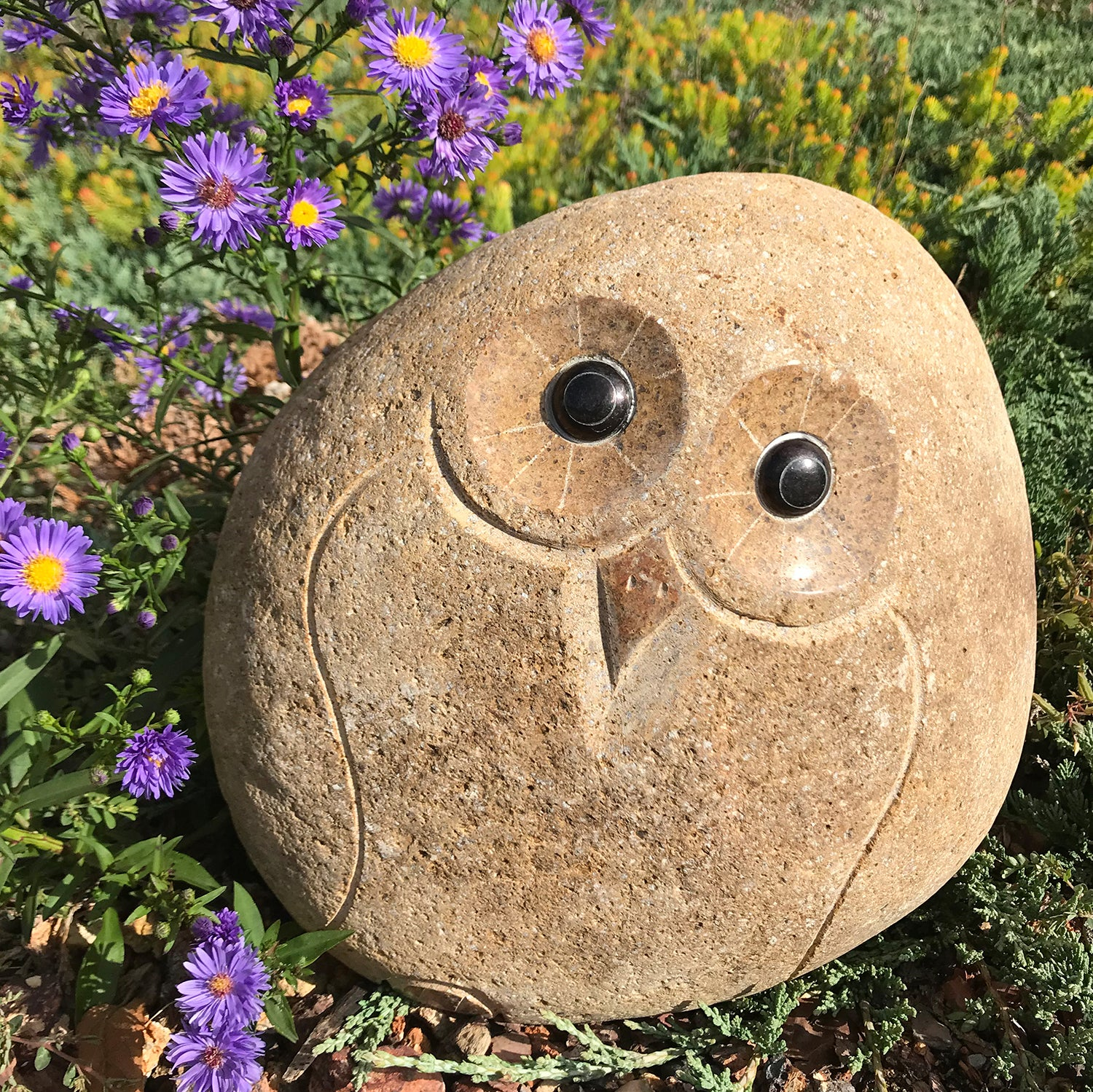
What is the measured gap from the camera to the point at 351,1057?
6.51 feet

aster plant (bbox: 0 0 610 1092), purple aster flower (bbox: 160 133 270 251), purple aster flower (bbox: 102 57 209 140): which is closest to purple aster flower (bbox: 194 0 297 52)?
aster plant (bbox: 0 0 610 1092)

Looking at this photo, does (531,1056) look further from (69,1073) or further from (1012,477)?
(1012,477)

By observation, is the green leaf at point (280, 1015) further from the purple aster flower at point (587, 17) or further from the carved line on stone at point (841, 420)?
the purple aster flower at point (587, 17)

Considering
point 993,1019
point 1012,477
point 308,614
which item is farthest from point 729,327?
point 993,1019

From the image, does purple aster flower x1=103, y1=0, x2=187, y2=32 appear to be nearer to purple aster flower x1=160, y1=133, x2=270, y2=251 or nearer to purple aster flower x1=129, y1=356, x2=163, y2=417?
purple aster flower x1=160, y1=133, x2=270, y2=251

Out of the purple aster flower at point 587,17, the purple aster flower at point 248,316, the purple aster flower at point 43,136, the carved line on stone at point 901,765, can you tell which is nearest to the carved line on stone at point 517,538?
the carved line on stone at point 901,765

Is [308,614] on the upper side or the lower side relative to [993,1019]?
upper

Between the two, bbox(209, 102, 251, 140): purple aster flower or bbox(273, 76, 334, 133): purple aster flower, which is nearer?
bbox(273, 76, 334, 133): purple aster flower

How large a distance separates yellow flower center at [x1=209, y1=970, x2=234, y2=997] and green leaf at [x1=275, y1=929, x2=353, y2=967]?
164 mm

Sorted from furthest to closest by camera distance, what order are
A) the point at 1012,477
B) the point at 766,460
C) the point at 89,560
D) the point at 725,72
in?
1. the point at 725,72
2. the point at 1012,477
3. the point at 89,560
4. the point at 766,460

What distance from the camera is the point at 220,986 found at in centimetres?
166

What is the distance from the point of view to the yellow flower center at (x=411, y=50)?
201 centimetres

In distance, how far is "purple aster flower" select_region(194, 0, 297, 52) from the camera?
1.82m

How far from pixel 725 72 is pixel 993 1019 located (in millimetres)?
4526
